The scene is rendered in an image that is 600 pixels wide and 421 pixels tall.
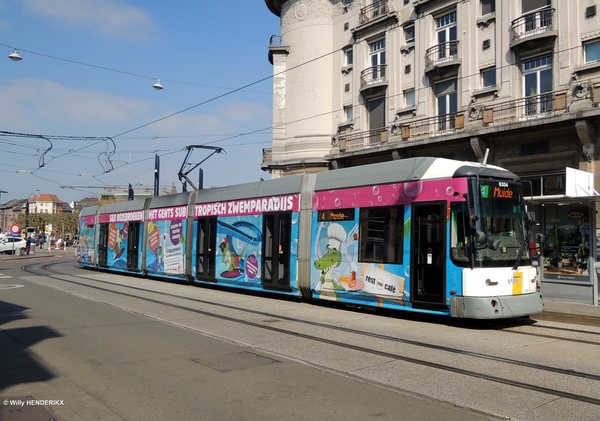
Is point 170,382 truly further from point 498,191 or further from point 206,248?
point 206,248

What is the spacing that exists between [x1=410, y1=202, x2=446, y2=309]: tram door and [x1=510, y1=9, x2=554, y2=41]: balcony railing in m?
12.1

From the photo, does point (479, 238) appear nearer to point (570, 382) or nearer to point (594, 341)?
point (594, 341)

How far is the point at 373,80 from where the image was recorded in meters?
26.6

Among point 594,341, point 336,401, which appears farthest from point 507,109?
point 336,401

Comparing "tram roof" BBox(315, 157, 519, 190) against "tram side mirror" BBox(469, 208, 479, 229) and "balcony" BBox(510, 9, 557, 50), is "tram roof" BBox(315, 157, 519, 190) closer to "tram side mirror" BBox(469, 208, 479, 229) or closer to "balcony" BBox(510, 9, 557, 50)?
"tram side mirror" BBox(469, 208, 479, 229)

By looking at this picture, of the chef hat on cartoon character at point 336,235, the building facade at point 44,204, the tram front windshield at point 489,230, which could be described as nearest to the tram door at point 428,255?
the tram front windshield at point 489,230

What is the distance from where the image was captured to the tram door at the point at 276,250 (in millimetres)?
14945

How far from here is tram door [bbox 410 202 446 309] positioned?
35.0ft

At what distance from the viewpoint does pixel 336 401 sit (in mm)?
5805

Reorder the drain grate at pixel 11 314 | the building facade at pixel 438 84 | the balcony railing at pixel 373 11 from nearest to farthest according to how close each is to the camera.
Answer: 1. the drain grate at pixel 11 314
2. the building facade at pixel 438 84
3. the balcony railing at pixel 373 11

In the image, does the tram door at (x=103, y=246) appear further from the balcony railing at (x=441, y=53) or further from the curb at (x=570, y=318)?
the curb at (x=570, y=318)

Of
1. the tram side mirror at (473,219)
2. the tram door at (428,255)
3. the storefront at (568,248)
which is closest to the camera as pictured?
the tram side mirror at (473,219)

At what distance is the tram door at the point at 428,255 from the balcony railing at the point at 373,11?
692 inches

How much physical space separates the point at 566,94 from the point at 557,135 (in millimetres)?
1352
